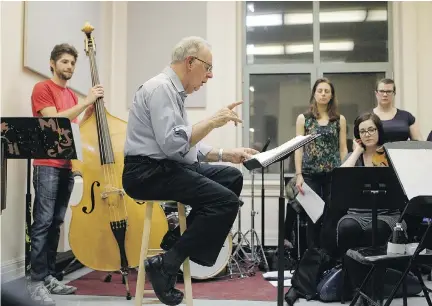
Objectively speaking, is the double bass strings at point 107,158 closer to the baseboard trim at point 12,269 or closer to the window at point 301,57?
the baseboard trim at point 12,269

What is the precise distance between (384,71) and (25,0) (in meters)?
3.58

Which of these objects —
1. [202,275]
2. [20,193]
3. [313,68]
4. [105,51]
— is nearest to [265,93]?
[313,68]

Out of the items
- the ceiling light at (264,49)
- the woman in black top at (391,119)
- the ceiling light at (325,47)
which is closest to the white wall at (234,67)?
the ceiling light at (264,49)

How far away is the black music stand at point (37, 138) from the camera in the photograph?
2037 mm

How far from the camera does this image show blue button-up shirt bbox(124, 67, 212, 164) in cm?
182

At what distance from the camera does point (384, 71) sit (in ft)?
16.3

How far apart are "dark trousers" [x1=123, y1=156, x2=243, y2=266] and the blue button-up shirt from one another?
57 millimetres

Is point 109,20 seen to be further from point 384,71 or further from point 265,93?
point 384,71

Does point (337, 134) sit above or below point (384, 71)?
below

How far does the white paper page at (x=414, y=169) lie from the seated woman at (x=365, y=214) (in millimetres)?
628

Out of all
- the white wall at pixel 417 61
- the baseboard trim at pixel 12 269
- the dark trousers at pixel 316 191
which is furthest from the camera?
the white wall at pixel 417 61

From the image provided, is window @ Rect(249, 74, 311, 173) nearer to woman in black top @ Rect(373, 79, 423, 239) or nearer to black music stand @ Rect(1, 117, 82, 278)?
woman in black top @ Rect(373, 79, 423, 239)

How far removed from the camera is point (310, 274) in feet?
9.07

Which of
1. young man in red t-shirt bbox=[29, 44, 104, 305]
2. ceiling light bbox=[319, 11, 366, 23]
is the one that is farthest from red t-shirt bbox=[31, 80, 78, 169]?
ceiling light bbox=[319, 11, 366, 23]
